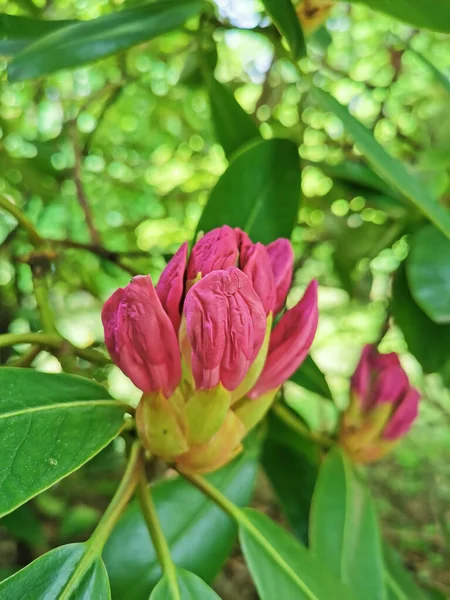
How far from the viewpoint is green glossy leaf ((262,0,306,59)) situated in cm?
37

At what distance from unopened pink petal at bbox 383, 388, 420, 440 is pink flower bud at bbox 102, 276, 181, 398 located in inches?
10.6

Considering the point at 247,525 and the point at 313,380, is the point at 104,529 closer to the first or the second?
the point at 247,525

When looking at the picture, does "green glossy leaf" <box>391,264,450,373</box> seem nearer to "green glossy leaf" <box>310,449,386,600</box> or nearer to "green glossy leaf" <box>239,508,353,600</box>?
"green glossy leaf" <box>310,449,386,600</box>

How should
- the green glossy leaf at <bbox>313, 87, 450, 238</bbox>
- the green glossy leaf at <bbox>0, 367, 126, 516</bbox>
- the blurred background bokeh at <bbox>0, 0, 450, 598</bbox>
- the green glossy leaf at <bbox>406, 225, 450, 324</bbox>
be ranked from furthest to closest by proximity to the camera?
the blurred background bokeh at <bbox>0, 0, 450, 598</bbox>, the green glossy leaf at <bbox>406, 225, 450, 324</bbox>, the green glossy leaf at <bbox>313, 87, 450, 238</bbox>, the green glossy leaf at <bbox>0, 367, 126, 516</bbox>

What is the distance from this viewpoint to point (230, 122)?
53 centimetres

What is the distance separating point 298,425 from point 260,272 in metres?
0.25

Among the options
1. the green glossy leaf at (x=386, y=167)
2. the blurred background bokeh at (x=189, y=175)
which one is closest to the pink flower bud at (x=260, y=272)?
the green glossy leaf at (x=386, y=167)

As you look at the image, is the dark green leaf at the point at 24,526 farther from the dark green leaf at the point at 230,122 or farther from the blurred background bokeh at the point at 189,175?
the dark green leaf at the point at 230,122

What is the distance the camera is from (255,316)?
0.30m

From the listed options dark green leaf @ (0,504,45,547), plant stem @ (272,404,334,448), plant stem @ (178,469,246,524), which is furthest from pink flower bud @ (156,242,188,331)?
dark green leaf @ (0,504,45,547)

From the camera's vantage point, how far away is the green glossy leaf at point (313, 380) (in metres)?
0.56

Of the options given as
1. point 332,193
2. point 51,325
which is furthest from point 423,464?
point 51,325

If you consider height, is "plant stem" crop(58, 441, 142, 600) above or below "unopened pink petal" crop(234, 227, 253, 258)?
below

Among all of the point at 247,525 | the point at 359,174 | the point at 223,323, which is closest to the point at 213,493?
the point at 247,525
